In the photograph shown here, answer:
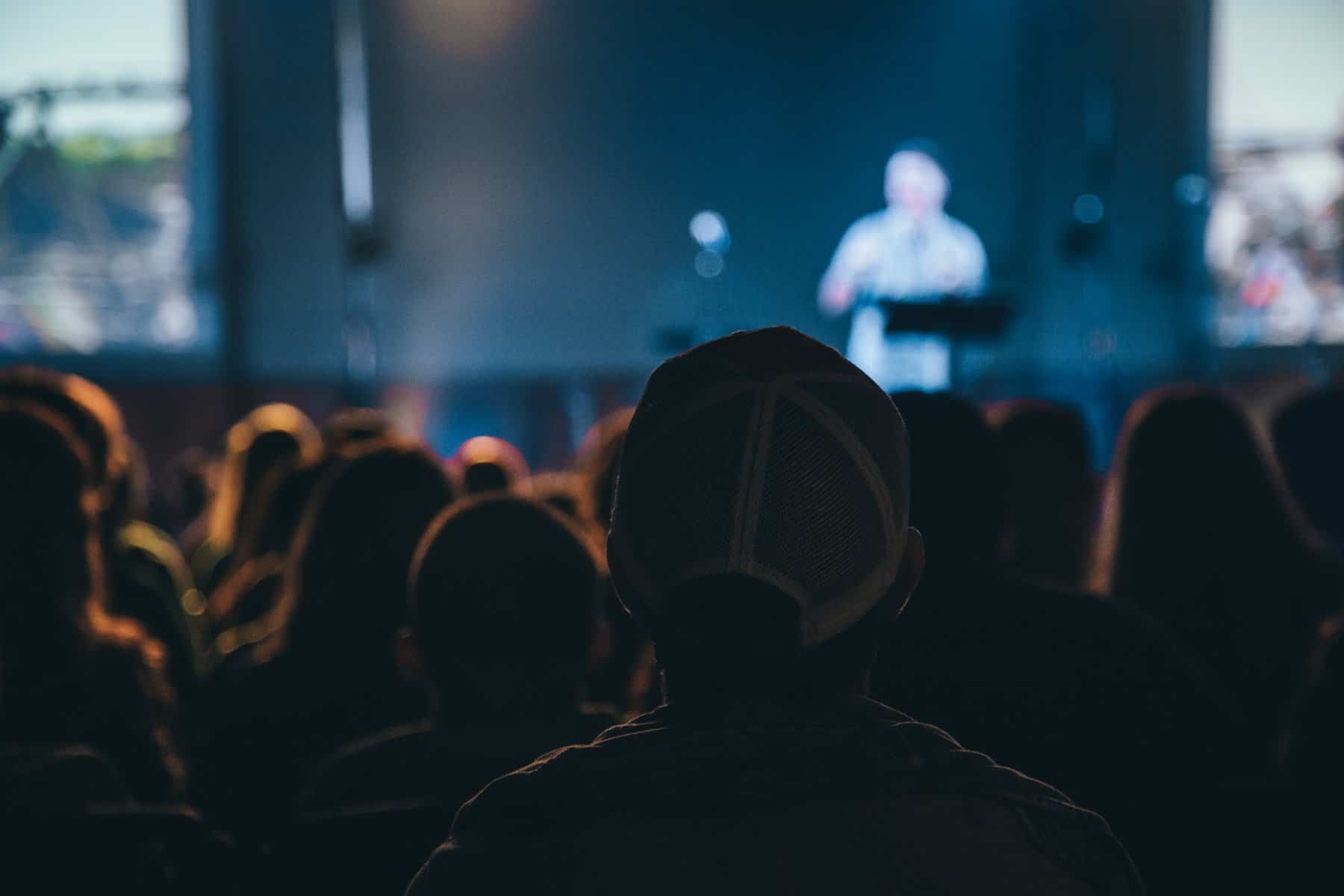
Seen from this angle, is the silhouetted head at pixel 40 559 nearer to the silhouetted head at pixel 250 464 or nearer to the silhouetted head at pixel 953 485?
the silhouetted head at pixel 953 485

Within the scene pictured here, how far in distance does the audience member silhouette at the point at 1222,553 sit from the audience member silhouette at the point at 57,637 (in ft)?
5.07

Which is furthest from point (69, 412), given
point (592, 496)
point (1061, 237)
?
point (1061, 237)

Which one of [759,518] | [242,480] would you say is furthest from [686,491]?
[242,480]

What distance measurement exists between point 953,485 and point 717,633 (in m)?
0.82

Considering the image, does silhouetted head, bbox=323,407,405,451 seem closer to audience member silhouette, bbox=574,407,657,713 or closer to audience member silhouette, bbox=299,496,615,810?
audience member silhouette, bbox=574,407,657,713

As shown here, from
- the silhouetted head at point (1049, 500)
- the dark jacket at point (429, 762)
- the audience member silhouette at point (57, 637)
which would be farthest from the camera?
the silhouetted head at point (1049, 500)

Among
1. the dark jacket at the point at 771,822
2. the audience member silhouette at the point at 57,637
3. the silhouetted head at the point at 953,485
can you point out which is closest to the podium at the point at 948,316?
the silhouetted head at the point at 953,485

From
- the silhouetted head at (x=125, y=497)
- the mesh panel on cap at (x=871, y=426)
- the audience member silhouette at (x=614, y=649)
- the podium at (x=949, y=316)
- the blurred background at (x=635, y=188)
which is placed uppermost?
the blurred background at (x=635, y=188)

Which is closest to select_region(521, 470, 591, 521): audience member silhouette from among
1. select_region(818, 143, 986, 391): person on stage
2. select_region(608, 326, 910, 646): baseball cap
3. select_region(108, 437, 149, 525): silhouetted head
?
select_region(108, 437, 149, 525): silhouetted head

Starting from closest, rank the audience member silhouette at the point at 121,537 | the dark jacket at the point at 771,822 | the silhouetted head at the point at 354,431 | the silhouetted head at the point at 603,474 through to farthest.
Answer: the dark jacket at the point at 771,822 < the audience member silhouette at the point at 121,537 < the silhouetted head at the point at 603,474 < the silhouetted head at the point at 354,431

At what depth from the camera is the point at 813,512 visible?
2.67 feet

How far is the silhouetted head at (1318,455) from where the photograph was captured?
8.60 ft

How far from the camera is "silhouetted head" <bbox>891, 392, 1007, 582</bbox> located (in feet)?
5.12

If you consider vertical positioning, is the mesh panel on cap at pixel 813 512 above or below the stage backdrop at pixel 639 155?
below
